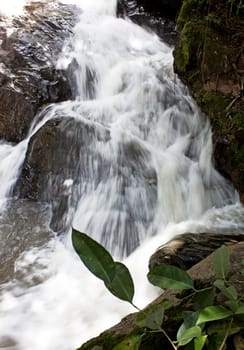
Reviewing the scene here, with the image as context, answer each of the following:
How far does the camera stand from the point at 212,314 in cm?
A: 106

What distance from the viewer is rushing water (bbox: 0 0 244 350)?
3531 mm

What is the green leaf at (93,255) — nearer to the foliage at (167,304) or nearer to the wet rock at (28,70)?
the foliage at (167,304)

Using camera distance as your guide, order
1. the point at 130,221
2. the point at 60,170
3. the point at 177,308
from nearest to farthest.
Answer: the point at 177,308 < the point at 130,221 < the point at 60,170

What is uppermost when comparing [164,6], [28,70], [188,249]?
[164,6]

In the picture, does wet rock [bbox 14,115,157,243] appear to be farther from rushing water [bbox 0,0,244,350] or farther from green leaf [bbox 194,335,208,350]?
green leaf [bbox 194,335,208,350]

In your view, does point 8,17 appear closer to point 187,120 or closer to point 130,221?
point 187,120

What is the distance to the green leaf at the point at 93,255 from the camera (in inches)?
41.1

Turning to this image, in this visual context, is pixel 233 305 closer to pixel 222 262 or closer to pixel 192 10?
pixel 222 262

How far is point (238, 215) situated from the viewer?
4762 mm

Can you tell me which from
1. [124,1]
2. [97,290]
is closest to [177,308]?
[97,290]

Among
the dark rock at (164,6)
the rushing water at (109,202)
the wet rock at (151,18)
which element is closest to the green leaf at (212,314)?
the rushing water at (109,202)

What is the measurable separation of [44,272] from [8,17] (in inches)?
254

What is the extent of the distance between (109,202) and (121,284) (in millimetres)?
3895

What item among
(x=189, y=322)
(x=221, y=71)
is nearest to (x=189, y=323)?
(x=189, y=322)
